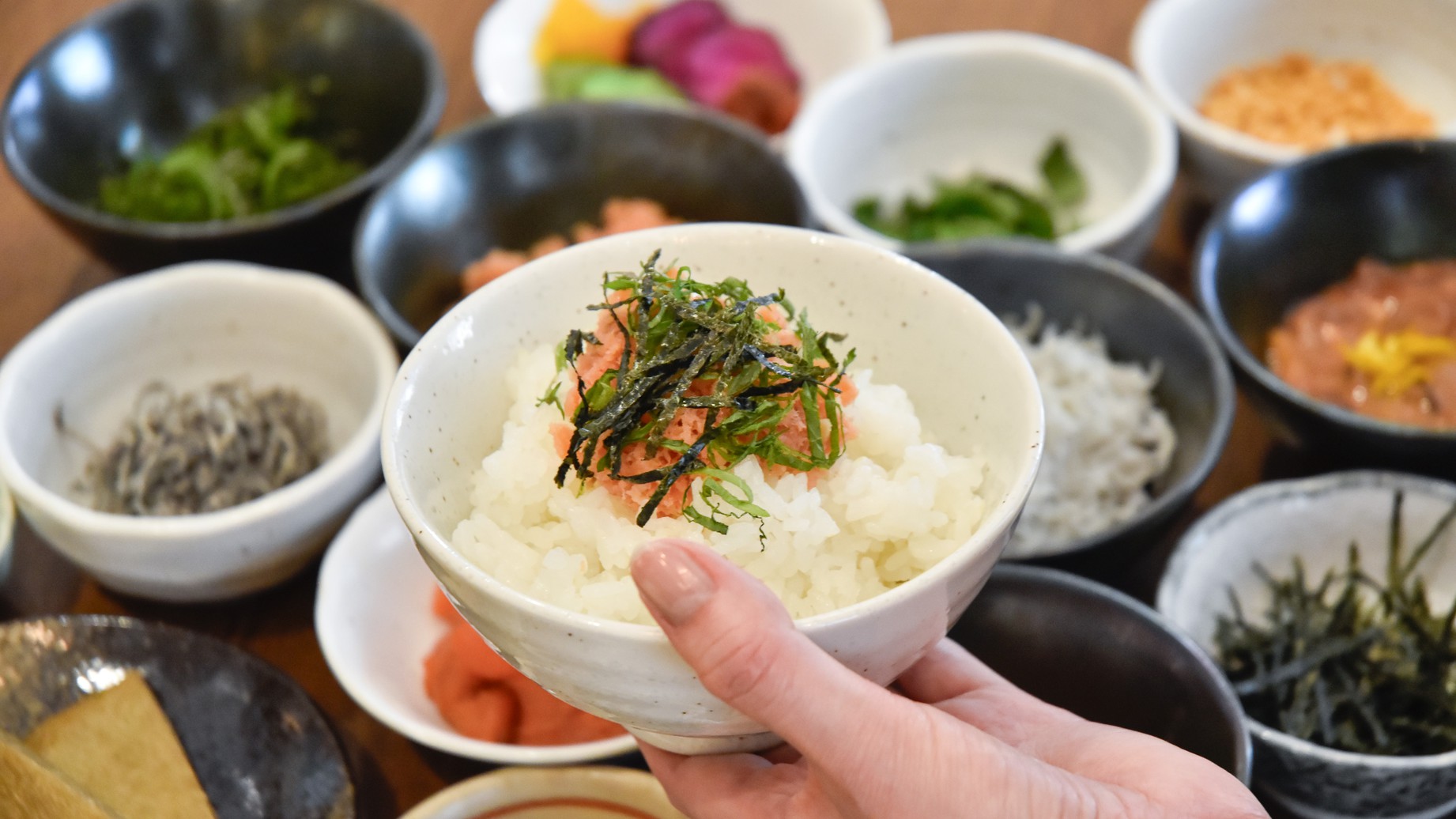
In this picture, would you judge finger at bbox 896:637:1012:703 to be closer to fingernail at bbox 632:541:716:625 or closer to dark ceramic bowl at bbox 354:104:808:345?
fingernail at bbox 632:541:716:625

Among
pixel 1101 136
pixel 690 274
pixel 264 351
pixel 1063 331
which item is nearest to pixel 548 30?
pixel 264 351

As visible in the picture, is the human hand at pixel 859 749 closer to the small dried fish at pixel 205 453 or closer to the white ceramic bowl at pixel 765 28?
the small dried fish at pixel 205 453

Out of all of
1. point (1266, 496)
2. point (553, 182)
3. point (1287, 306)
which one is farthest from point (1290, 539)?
point (553, 182)

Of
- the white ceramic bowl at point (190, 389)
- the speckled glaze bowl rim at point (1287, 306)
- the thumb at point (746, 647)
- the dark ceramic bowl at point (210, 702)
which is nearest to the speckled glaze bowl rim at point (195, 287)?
the white ceramic bowl at point (190, 389)

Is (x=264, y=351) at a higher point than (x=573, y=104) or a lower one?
lower

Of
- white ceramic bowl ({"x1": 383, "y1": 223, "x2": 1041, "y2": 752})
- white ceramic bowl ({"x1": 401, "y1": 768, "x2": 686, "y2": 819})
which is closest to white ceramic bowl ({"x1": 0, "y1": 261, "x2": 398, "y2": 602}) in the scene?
white ceramic bowl ({"x1": 401, "y1": 768, "x2": 686, "y2": 819})

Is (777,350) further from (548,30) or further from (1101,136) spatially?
(548,30)
